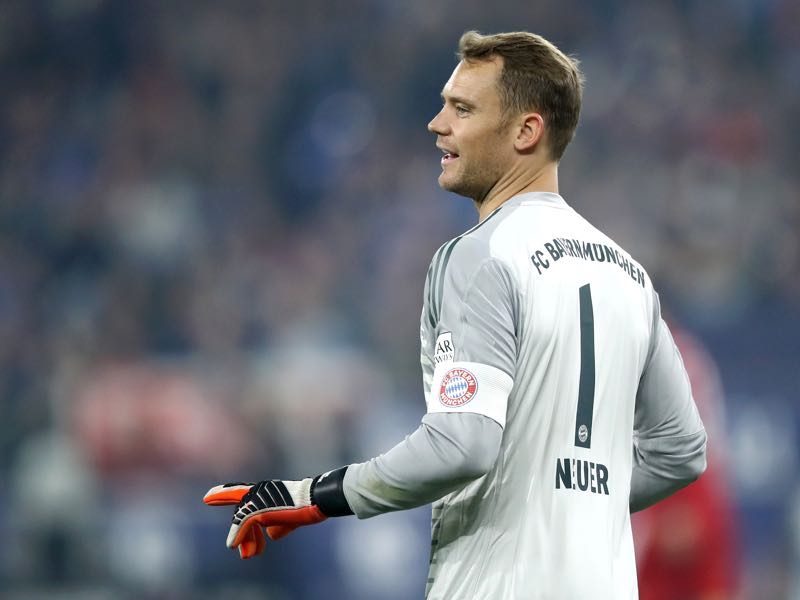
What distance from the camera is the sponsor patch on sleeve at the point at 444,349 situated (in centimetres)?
212

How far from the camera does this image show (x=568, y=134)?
7.92 ft

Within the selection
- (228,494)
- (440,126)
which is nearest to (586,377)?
(440,126)

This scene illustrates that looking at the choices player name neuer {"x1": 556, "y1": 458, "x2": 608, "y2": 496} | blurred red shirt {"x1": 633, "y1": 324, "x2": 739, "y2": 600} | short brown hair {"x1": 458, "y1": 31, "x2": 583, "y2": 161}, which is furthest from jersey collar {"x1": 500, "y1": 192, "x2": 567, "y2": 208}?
blurred red shirt {"x1": 633, "y1": 324, "x2": 739, "y2": 600}

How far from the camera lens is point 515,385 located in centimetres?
217

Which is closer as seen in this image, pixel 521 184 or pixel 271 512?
pixel 271 512

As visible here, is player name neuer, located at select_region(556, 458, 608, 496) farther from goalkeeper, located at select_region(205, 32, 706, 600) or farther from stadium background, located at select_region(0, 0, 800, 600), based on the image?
stadium background, located at select_region(0, 0, 800, 600)

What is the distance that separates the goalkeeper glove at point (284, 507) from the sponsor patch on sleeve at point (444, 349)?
0.26 m

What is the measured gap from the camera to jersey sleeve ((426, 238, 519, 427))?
6.79 ft

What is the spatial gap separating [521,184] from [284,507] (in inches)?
29.7

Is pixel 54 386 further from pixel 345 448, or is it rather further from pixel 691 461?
pixel 691 461

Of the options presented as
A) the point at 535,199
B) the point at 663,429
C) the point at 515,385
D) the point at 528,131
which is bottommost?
the point at 663,429

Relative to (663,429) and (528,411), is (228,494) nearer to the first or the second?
(528,411)

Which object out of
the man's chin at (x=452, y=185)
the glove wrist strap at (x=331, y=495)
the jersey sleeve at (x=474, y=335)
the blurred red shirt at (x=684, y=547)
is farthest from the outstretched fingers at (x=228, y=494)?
the blurred red shirt at (x=684, y=547)

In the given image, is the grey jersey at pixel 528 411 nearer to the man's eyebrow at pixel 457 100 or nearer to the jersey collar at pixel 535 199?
the jersey collar at pixel 535 199
